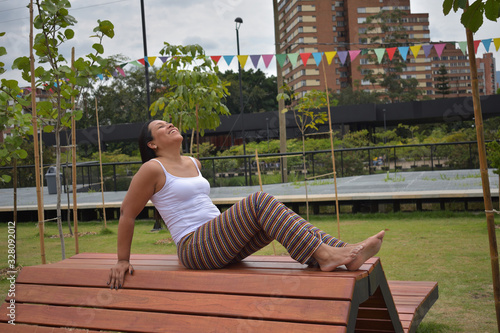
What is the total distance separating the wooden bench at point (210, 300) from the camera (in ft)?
7.25

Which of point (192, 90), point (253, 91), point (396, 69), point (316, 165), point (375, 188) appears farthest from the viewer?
point (253, 91)

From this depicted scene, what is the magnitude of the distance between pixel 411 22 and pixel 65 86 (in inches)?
2979

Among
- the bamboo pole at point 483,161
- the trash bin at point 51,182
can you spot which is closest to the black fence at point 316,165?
the trash bin at point 51,182

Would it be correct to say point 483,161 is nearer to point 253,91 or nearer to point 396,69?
point 396,69

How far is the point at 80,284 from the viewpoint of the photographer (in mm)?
2836

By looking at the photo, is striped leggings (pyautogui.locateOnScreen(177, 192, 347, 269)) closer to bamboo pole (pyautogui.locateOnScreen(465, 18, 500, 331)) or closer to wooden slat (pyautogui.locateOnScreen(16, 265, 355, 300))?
wooden slat (pyautogui.locateOnScreen(16, 265, 355, 300))

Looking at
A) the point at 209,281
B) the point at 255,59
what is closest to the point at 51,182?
the point at 255,59

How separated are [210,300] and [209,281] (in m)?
0.11

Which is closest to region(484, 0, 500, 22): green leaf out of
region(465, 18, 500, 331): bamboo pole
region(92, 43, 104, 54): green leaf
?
region(465, 18, 500, 331): bamboo pole

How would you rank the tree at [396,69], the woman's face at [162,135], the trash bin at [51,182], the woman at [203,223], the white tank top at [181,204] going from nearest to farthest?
1. the woman at [203,223]
2. the white tank top at [181,204]
3. the woman's face at [162,135]
4. the trash bin at [51,182]
5. the tree at [396,69]

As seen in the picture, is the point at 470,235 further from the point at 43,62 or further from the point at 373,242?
the point at 43,62

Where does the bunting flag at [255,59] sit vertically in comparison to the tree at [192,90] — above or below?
above

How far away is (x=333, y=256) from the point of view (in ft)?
8.07

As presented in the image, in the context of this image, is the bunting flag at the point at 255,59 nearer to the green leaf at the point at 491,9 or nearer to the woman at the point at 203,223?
the woman at the point at 203,223
